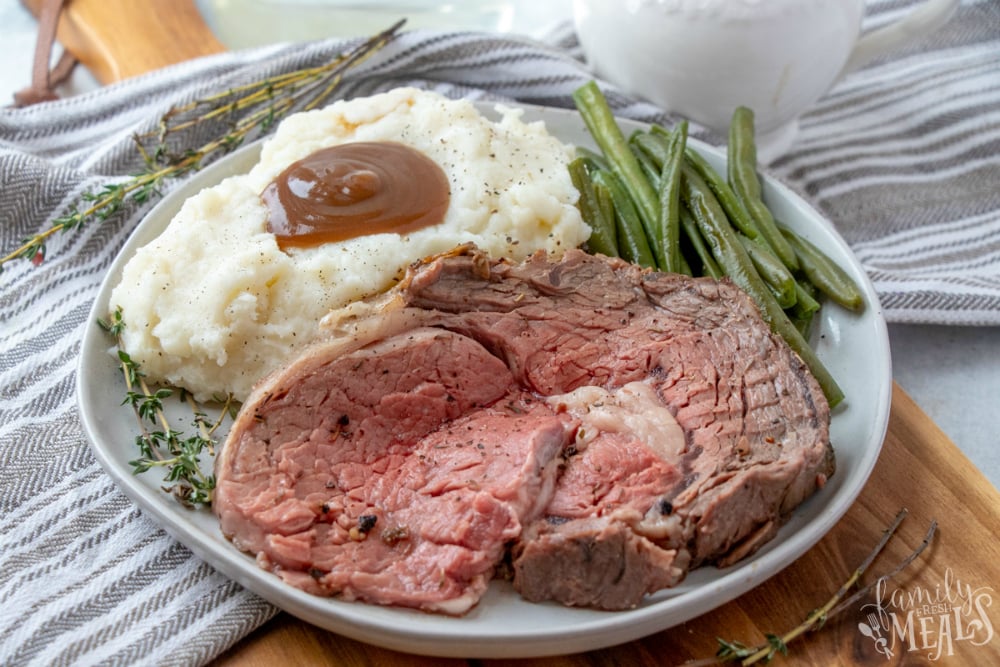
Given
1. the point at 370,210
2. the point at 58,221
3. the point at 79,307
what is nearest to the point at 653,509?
the point at 370,210

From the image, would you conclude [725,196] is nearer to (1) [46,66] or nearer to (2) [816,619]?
(2) [816,619]

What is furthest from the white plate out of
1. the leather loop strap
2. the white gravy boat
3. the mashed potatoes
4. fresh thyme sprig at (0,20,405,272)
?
the leather loop strap

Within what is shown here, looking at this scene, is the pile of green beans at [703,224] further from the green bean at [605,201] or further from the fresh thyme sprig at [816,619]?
the fresh thyme sprig at [816,619]

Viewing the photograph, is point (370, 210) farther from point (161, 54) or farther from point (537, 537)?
point (161, 54)

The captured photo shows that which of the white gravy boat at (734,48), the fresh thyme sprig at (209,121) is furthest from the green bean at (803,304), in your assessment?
the fresh thyme sprig at (209,121)

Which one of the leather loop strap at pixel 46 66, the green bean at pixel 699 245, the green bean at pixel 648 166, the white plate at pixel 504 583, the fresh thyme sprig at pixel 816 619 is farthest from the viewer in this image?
the leather loop strap at pixel 46 66

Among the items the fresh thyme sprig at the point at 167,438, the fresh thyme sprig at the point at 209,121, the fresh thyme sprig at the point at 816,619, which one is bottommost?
the fresh thyme sprig at the point at 816,619

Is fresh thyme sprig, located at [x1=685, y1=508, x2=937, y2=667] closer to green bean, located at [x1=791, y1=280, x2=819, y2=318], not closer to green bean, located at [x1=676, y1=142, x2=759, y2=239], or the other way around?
green bean, located at [x1=791, y1=280, x2=819, y2=318]
